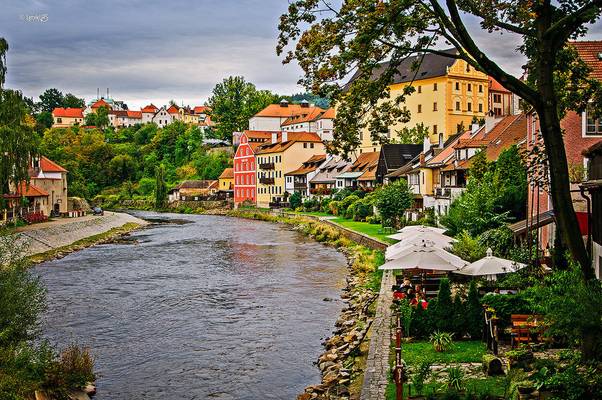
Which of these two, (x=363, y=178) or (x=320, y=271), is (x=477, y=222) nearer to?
(x=320, y=271)

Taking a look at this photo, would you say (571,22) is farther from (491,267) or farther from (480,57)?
(491,267)

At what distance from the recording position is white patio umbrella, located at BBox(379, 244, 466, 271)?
18.0m

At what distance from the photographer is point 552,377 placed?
8688 millimetres

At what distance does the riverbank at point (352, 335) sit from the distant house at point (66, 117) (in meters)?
137

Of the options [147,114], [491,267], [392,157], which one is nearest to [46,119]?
[147,114]

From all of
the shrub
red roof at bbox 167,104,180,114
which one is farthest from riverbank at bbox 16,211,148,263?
red roof at bbox 167,104,180,114

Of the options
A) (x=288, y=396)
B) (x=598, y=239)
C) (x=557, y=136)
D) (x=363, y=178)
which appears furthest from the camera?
(x=363, y=178)

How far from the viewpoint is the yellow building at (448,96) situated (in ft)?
245

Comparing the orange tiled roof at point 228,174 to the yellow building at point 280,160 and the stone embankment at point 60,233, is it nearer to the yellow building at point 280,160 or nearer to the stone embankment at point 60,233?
the yellow building at point 280,160

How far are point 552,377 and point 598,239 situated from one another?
780cm

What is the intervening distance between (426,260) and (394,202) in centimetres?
2283

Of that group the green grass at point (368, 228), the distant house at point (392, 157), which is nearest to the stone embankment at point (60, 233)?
the green grass at point (368, 228)

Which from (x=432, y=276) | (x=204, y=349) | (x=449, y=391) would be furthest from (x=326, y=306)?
(x=449, y=391)

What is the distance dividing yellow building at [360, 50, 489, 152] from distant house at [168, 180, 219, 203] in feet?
106
